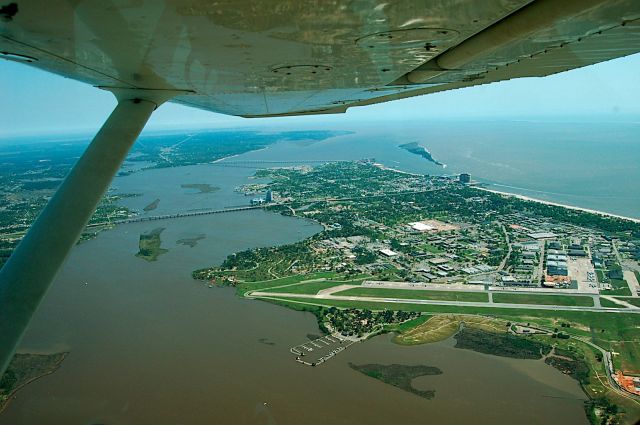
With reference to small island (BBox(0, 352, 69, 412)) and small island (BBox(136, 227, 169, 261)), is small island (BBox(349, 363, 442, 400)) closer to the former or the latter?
small island (BBox(0, 352, 69, 412))

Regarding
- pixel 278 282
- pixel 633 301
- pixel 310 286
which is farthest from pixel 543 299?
pixel 278 282

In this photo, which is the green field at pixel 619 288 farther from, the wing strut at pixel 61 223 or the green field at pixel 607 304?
the wing strut at pixel 61 223

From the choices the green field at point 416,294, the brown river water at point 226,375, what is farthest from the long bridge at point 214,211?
the green field at point 416,294

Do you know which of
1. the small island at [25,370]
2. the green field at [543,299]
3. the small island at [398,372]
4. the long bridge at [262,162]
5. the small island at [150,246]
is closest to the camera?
the small island at [398,372]

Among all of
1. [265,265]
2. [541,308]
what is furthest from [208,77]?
[265,265]

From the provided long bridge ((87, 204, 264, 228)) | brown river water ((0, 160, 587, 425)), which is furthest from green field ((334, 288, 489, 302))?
long bridge ((87, 204, 264, 228))

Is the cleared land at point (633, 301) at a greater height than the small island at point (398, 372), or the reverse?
the cleared land at point (633, 301)

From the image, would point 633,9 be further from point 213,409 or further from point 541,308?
point 541,308
